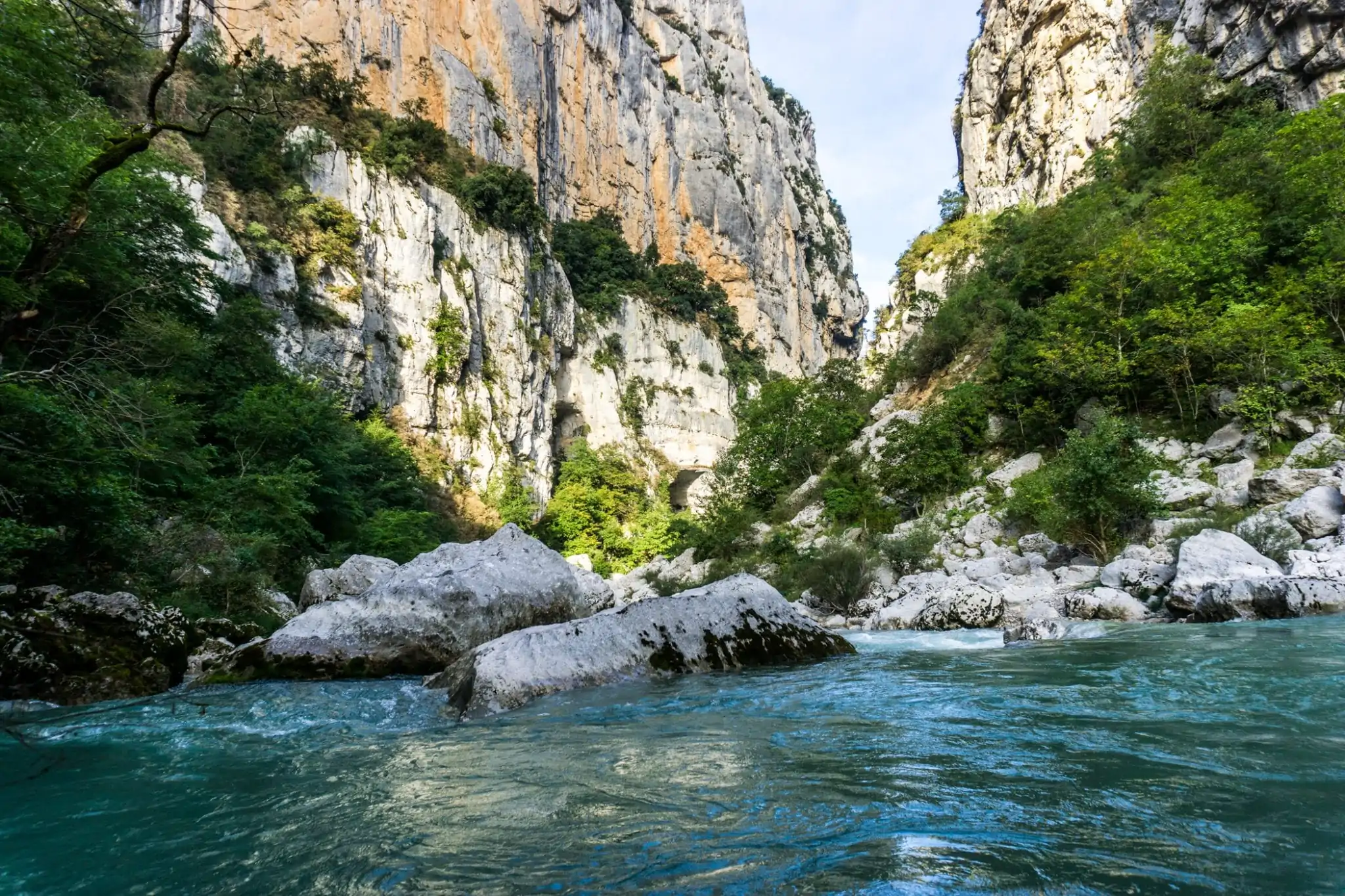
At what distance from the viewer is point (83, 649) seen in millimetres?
5781

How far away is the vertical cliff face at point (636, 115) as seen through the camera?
39.2m

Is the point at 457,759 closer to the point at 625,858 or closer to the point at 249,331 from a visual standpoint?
the point at 625,858

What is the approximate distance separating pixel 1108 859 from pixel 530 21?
55645 millimetres

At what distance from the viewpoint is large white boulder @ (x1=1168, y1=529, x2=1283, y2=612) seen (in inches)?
345

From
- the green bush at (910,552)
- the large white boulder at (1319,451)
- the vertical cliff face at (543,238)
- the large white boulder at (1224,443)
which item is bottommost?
the green bush at (910,552)

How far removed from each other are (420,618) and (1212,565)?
11.1 meters

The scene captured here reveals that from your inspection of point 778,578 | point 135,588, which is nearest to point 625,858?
point 135,588

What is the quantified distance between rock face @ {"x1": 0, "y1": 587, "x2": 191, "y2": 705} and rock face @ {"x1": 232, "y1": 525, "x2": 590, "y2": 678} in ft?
2.41

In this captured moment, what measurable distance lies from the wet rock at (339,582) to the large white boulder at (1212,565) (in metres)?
11.3

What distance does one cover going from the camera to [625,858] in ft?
6.73

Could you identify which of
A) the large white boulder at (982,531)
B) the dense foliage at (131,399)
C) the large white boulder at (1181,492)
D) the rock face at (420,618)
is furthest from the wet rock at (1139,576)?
the dense foliage at (131,399)

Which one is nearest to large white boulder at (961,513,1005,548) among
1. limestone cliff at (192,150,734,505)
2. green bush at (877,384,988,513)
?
green bush at (877,384,988,513)

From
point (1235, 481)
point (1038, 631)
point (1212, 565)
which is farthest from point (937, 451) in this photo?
point (1038, 631)

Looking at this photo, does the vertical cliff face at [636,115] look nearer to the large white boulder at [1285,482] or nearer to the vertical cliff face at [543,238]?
the vertical cliff face at [543,238]
